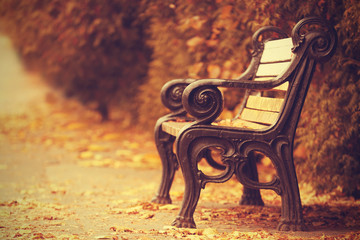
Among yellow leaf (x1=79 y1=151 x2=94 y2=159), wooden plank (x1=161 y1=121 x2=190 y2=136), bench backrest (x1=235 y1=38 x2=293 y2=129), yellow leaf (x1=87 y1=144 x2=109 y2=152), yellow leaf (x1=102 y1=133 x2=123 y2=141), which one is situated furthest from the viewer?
yellow leaf (x1=102 y1=133 x2=123 y2=141)

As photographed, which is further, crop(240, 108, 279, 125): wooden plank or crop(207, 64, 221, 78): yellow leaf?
crop(207, 64, 221, 78): yellow leaf

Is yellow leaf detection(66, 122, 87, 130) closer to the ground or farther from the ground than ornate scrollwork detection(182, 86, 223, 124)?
closer to the ground

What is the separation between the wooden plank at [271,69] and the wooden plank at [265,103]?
0.19 m

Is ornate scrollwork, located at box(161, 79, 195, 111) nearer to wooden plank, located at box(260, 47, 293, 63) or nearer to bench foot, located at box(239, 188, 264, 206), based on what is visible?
wooden plank, located at box(260, 47, 293, 63)

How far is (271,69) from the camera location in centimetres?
379

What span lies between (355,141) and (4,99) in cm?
1627

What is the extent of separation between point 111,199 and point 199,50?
2.30 m

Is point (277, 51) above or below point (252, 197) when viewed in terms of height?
above

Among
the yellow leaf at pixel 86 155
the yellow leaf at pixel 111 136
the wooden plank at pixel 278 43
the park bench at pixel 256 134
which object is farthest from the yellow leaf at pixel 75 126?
the park bench at pixel 256 134

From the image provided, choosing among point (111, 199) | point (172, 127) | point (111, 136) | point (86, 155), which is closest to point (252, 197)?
point (172, 127)

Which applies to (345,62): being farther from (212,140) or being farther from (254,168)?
(212,140)

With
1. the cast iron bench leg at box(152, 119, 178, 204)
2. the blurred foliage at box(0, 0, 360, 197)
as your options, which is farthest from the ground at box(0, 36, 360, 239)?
the blurred foliage at box(0, 0, 360, 197)

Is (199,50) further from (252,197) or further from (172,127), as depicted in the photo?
(172,127)

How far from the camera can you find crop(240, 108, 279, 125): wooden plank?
11.4ft
